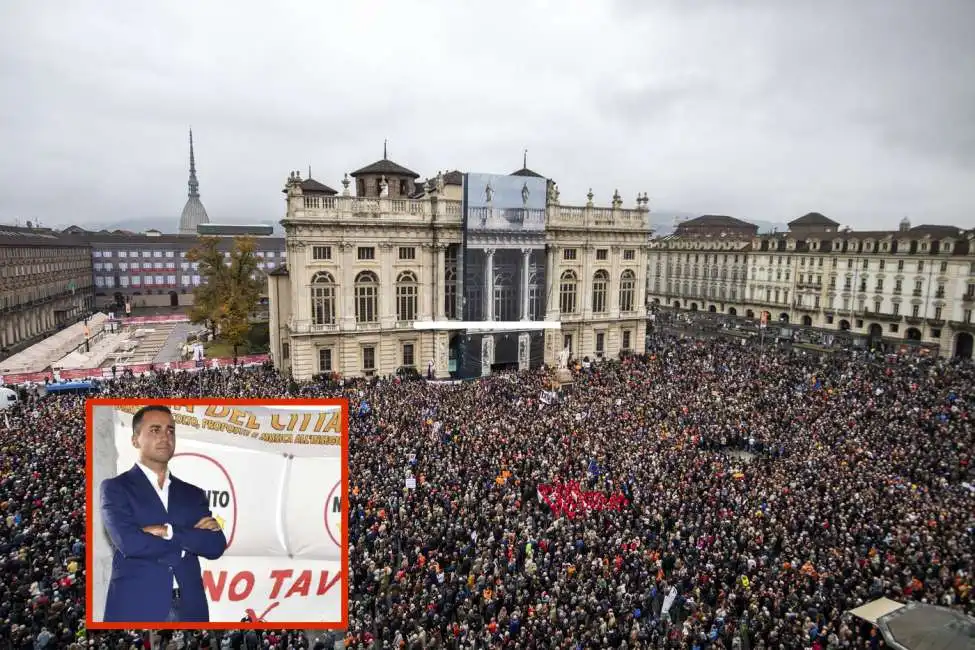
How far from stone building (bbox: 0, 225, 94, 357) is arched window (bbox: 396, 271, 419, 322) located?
37362 millimetres

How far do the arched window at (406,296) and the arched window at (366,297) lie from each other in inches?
63.5

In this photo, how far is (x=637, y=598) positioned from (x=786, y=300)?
64343 millimetres

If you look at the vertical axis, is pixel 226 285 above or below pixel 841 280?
below

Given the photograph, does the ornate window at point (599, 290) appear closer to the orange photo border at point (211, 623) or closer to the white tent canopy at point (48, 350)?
the orange photo border at point (211, 623)

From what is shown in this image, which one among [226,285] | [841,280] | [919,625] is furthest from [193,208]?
[919,625]

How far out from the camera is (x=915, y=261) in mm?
58438

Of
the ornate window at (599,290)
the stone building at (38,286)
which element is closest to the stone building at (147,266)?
the stone building at (38,286)

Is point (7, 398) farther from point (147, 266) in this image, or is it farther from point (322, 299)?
point (147, 266)

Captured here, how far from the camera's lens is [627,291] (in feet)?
167

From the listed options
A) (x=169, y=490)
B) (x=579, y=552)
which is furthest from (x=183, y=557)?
(x=579, y=552)

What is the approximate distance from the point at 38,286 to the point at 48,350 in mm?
13240

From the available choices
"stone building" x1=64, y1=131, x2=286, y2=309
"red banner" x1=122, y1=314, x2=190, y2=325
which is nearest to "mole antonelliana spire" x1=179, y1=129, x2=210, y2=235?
"stone building" x1=64, y1=131, x2=286, y2=309

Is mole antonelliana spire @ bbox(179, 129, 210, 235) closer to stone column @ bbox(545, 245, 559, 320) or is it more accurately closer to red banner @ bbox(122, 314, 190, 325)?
red banner @ bbox(122, 314, 190, 325)

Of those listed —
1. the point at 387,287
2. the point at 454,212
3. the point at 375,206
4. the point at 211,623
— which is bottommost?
the point at 211,623
